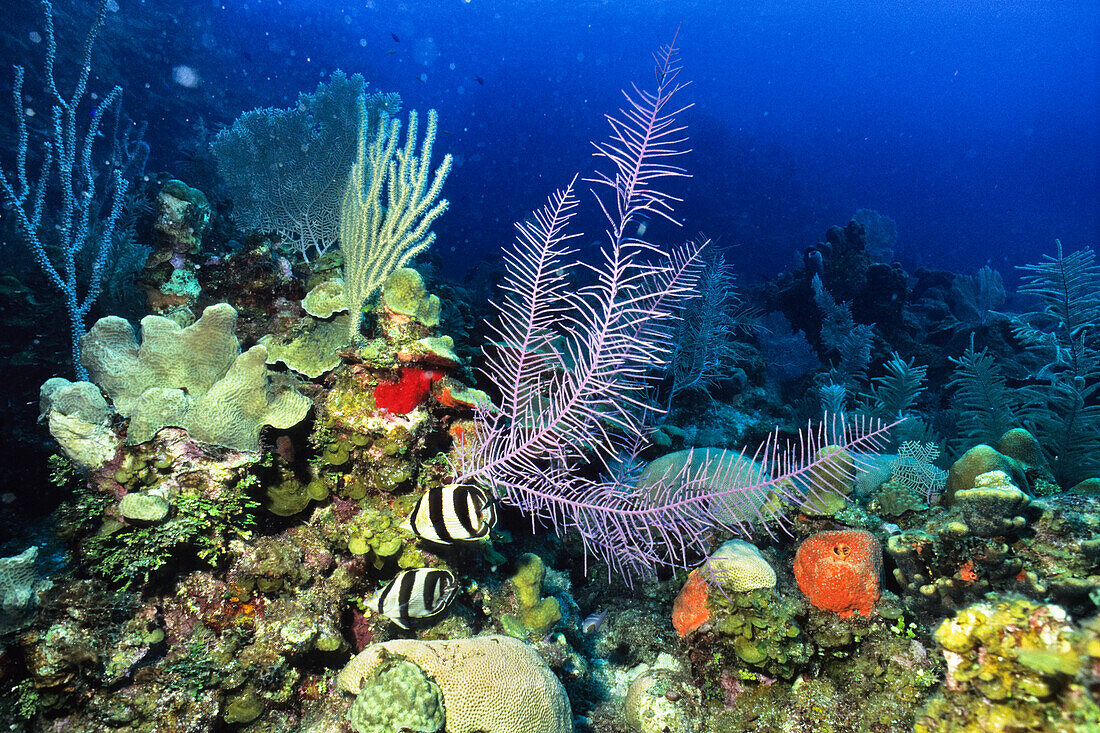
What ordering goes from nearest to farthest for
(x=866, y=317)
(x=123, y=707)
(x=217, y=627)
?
(x=123, y=707), (x=217, y=627), (x=866, y=317)

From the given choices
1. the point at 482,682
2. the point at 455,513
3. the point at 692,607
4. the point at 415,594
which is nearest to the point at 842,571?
the point at 692,607

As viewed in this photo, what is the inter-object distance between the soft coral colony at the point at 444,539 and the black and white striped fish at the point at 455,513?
0.04 ft

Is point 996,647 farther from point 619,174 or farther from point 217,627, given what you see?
point 217,627

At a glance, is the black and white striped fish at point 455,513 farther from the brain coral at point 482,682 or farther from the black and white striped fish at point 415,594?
the brain coral at point 482,682

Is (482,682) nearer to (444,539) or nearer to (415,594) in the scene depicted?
(415,594)

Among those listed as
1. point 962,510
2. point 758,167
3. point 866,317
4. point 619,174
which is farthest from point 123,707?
point 758,167

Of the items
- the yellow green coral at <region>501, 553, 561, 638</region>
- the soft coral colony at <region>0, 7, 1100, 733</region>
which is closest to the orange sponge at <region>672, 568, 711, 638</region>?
the soft coral colony at <region>0, 7, 1100, 733</region>

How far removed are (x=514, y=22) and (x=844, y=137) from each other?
5368 cm

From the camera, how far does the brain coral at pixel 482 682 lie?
246 centimetres

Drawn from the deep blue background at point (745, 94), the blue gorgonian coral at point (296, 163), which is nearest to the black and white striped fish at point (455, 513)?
the blue gorgonian coral at point (296, 163)

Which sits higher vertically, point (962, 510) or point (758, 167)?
point (758, 167)

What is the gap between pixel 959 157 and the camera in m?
69.2

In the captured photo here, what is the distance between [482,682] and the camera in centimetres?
253

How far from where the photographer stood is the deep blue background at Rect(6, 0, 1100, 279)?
1001 inches
